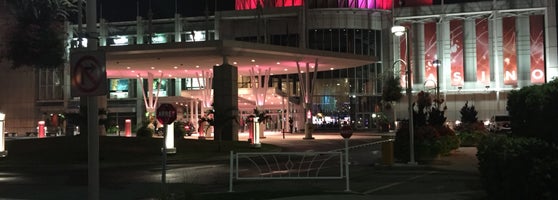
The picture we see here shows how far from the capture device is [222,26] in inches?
3098

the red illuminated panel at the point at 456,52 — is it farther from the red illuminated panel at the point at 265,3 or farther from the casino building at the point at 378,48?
the red illuminated panel at the point at 265,3

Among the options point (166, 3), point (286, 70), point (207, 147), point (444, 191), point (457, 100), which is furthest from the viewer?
point (166, 3)

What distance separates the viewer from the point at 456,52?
248 ft

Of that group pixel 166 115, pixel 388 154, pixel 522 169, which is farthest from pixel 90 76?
pixel 388 154

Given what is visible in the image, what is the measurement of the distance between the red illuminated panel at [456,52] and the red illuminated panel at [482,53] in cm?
202

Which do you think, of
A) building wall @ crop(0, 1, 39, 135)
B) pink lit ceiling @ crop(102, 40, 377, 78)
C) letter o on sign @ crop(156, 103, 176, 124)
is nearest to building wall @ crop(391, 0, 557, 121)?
Answer: pink lit ceiling @ crop(102, 40, 377, 78)

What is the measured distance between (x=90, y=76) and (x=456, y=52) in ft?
237

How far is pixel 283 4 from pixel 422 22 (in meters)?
17.9

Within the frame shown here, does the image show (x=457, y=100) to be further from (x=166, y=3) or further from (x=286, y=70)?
(x=166, y=3)

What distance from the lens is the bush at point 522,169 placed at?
9.48 metres

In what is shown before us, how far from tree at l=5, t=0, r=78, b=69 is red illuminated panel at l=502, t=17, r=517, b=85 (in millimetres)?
61840

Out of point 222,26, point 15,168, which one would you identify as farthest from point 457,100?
point 15,168

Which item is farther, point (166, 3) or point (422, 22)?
point (166, 3)

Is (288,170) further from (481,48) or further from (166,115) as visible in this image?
(481,48)
